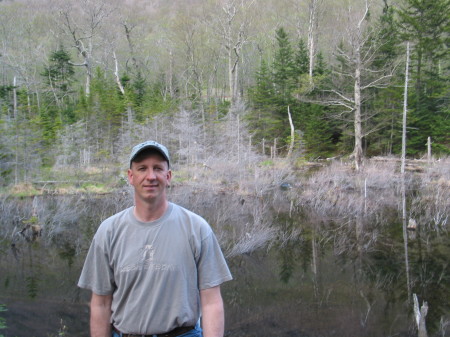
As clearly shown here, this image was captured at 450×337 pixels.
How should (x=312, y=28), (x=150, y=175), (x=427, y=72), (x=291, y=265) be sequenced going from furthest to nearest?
1. (x=312, y=28)
2. (x=427, y=72)
3. (x=291, y=265)
4. (x=150, y=175)

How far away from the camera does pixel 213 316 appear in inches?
Answer: 85.9

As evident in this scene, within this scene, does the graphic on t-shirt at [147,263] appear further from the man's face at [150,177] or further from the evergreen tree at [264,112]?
the evergreen tree at [264,112]

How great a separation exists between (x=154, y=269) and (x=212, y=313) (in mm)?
396

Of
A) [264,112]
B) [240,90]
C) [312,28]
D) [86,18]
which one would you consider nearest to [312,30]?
[312,28]

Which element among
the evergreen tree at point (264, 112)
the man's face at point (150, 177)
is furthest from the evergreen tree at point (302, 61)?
the man's face at point (150, 177)

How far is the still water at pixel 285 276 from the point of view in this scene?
735 cm

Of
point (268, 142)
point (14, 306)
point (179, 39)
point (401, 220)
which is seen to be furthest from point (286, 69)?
point (14, 306)

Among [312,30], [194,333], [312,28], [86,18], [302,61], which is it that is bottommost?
[194,333]

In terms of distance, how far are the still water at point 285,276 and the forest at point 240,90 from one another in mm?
7559

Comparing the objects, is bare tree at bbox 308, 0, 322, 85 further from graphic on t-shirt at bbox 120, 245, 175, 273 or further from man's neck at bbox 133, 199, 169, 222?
graphic on t-shirt at bbox 120, 245, 175, 273

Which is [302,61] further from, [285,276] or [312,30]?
[285,276]

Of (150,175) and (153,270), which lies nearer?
(153,270)

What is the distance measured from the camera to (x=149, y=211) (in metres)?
2.22

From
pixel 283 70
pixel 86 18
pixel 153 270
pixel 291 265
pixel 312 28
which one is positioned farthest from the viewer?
pixel 86 18
